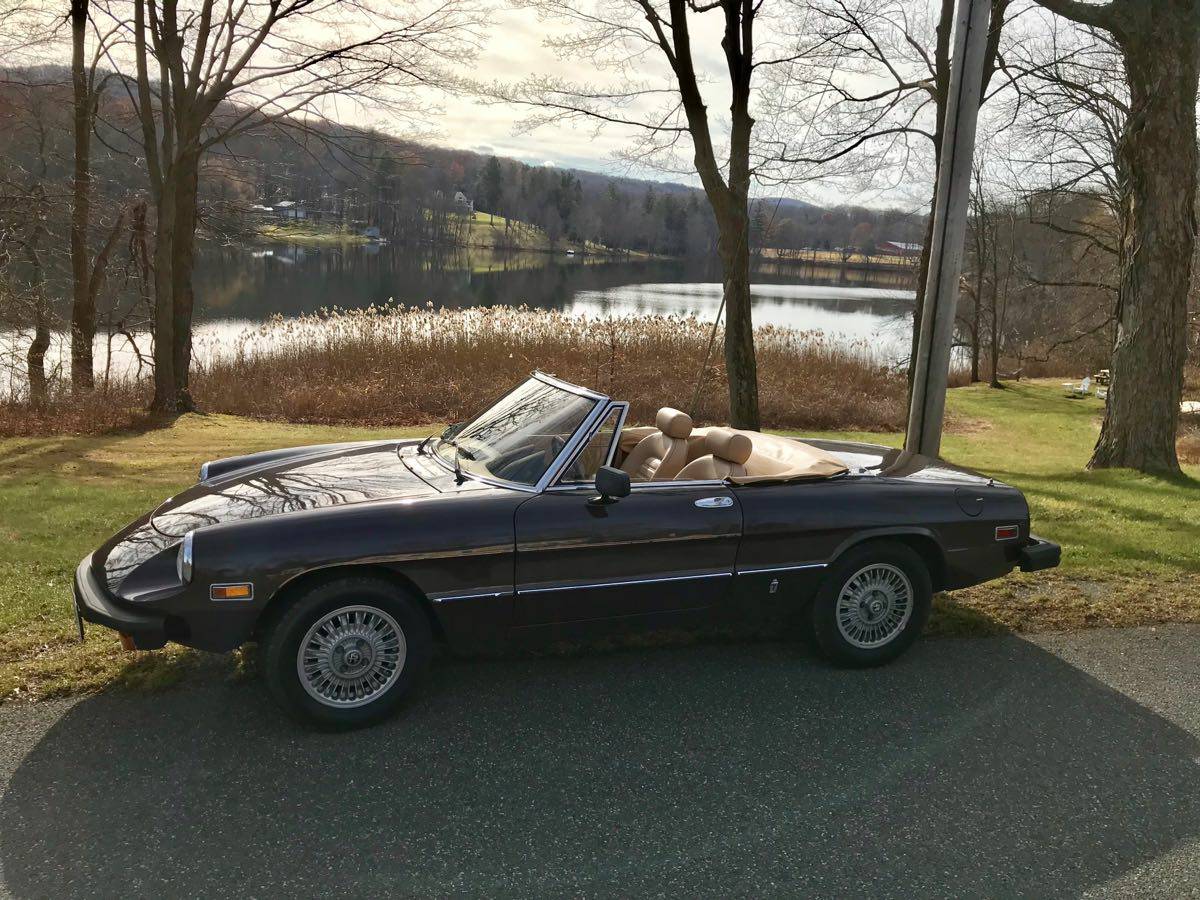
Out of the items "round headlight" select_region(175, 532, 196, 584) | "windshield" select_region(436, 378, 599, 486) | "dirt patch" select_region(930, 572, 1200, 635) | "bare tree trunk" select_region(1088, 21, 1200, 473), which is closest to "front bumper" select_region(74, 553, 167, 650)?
"round headlight" select_region(175, 532, 196, 584)

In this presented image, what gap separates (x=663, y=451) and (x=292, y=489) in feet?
6.38

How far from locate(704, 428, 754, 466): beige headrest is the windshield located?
71 cm

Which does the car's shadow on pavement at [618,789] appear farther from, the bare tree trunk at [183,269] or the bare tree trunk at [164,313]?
the bare tree trunk at [183,269]

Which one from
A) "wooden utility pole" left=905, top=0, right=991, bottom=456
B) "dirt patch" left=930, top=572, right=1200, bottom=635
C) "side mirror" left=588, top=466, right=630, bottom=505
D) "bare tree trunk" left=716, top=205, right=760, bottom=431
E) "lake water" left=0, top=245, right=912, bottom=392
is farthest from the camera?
"lake water" left=0, top=245, right=912, bottom=392

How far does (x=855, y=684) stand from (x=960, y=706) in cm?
47

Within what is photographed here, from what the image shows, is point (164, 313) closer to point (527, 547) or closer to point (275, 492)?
point (275, 492)

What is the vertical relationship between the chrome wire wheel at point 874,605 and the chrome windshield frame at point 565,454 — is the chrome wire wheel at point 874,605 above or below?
below

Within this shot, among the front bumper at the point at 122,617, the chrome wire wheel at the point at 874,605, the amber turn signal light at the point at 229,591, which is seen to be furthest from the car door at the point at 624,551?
the front bumper at the point at 122,617

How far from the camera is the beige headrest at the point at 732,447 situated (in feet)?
14.6

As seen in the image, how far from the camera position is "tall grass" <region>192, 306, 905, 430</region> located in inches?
624

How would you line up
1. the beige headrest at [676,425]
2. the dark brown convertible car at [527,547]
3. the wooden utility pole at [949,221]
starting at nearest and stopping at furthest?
the dark brown convertible car at [527,547]
the beige headrest at [676,425]
the wooden utility pole at [949,221]

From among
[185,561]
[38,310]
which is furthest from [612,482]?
[38,310]

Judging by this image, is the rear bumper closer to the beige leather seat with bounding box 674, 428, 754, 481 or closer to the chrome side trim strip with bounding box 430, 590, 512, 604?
the beige leather seat with bounding box 674, 428, 754, 481

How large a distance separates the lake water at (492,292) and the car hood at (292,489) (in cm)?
1222
